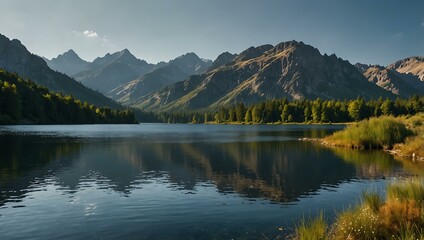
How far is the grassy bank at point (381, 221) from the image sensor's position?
15.7 metres

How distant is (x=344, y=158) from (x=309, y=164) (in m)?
9.78

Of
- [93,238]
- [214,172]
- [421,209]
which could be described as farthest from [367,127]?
[93,238]

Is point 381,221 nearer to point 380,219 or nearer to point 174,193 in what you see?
point 380,219

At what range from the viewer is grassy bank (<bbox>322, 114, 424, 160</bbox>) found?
58.9m

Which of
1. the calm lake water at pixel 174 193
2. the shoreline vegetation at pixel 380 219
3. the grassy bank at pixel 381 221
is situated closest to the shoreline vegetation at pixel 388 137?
the calm lake water at pixel 174 193

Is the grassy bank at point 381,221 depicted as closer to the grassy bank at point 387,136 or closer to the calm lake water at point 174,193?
the calm lake water at point 174,193

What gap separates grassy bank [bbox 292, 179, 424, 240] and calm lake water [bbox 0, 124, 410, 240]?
3.90 metres

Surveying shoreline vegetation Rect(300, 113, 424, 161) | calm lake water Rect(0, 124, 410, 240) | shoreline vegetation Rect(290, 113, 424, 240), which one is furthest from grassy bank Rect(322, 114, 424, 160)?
shoreline vegetation Rect(290, 113, 424, 240)

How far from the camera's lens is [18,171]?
4369 cm

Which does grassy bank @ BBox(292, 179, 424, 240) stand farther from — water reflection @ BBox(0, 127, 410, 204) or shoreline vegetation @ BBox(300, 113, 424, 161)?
shoreline vegetation @ BBox(300, 113, 424, 161)

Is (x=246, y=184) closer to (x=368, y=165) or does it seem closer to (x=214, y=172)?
(x=214, y=172)

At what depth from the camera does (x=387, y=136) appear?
67375mm

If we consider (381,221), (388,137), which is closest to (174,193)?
(381,221)

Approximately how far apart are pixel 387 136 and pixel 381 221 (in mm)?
56652
